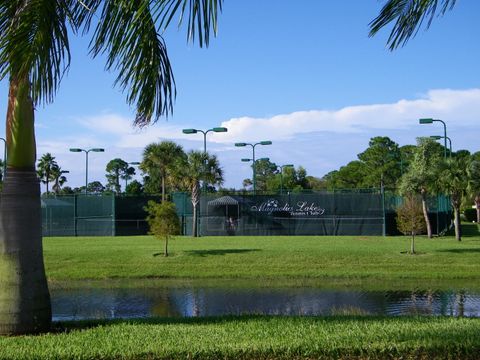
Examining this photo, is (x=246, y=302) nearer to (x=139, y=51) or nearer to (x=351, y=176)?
(x=139, y=51)

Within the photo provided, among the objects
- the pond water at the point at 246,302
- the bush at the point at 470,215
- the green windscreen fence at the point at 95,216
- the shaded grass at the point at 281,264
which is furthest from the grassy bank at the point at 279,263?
the bush at the point at 470,215

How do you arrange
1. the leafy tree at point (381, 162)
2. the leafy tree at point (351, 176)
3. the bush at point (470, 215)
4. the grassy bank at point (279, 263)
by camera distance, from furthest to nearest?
the leafy tree at point (351, 176) < the leafy tree at point (381, 162) < the bush at point (470, 215) < the grassy bank at point (279, 263)

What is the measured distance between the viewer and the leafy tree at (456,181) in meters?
31.2

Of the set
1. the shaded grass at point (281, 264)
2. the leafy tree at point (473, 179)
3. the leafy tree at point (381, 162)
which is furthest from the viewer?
the leafy tree at point (381, 162)

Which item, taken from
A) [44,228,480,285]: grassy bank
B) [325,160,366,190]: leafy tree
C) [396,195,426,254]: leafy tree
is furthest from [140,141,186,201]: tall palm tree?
[325,160,366,190]: leafy tree

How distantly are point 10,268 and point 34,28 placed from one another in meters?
3.26

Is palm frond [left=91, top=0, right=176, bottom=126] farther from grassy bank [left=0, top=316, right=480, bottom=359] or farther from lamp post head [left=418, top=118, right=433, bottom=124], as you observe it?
lamp post head [left=418, top=118, right=433, bottom=124]

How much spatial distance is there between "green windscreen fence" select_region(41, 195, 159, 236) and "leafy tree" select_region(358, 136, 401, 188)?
44.0 m

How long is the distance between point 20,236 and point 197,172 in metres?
33.5

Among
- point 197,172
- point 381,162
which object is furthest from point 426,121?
point 381,162

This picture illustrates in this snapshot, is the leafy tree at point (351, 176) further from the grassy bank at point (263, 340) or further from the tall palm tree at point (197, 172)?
the grassy bank at point (263, 340)

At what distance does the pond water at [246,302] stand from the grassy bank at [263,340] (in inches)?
218

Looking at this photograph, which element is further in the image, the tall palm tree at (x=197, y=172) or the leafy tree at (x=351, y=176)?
the leafy tree at (x=351, y=176)

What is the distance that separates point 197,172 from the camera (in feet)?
136
